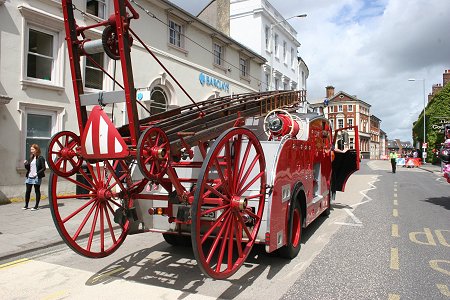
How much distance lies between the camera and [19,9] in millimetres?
10578

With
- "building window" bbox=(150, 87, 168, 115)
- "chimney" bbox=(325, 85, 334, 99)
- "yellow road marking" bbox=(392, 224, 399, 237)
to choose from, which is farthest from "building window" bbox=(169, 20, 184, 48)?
"chimney" bbox=(325, 85, 334, 99)

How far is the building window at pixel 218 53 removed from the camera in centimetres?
2058

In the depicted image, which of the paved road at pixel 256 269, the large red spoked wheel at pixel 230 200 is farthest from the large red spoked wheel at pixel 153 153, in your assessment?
the paved road at pixel 256 269

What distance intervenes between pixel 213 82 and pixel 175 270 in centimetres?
1634

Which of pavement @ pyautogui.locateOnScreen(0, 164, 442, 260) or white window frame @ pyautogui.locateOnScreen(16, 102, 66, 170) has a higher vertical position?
white window frame @ pyautogui.locateOnScreen(16, 102, 66, 170)

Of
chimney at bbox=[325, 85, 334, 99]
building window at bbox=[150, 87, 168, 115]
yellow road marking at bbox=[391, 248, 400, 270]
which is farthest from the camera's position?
chimney at bbox=[325, 85, 334, 99]

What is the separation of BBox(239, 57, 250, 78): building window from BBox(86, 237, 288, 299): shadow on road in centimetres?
1923

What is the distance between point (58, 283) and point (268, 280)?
2.65 meters

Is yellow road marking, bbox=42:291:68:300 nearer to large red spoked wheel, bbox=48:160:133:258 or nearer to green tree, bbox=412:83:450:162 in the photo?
large red spoked wheel, bbox=48:160:133:258

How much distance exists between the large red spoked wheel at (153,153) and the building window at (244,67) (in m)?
20.5

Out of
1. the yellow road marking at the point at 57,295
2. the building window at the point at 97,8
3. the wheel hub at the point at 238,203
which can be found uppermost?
the building window at the point at 97,8

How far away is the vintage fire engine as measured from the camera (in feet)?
11.8

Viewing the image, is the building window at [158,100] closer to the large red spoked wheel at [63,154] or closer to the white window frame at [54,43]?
the white window frame at [54,43]

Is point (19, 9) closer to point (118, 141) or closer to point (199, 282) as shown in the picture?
point (118, 141)
